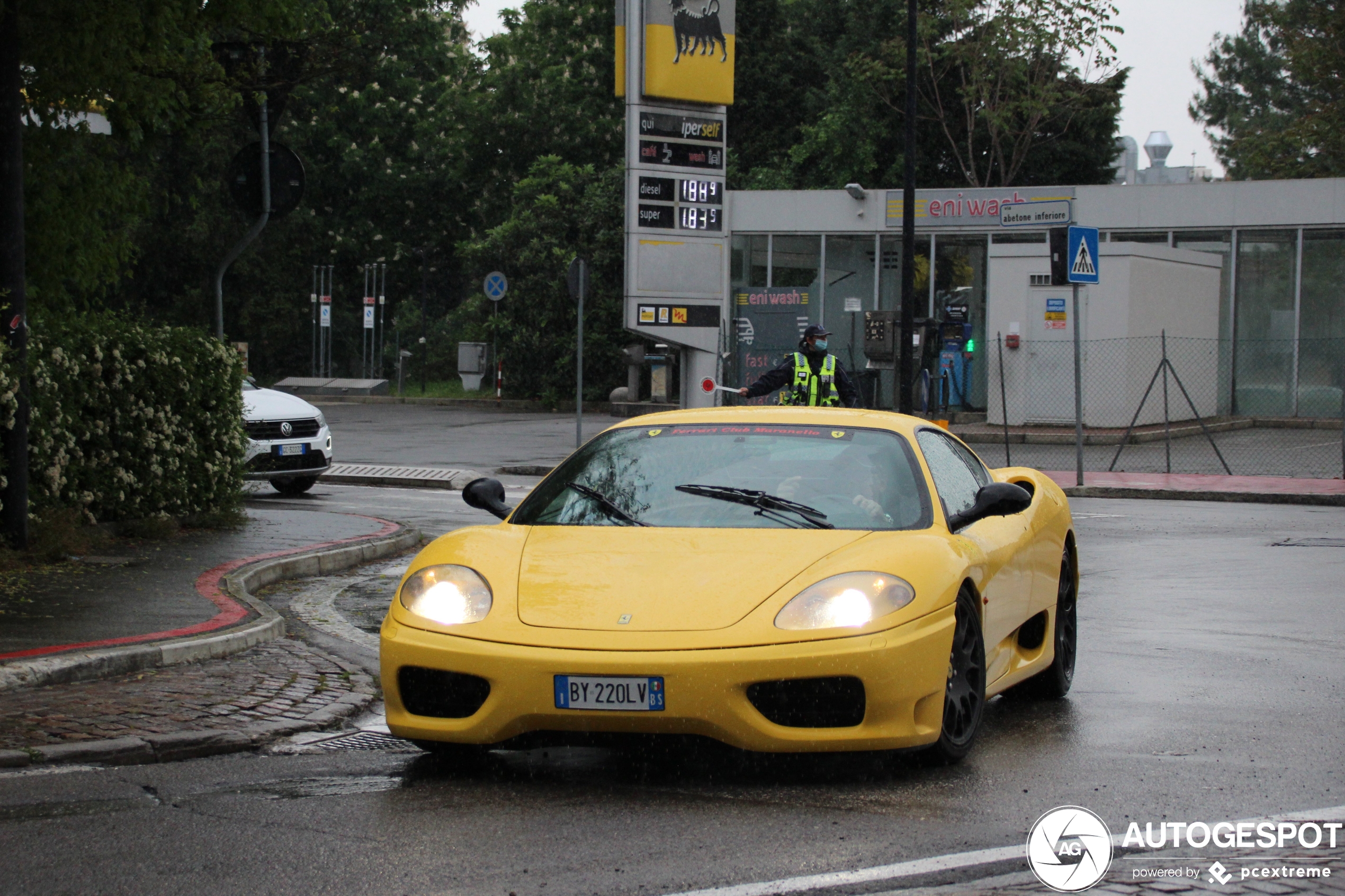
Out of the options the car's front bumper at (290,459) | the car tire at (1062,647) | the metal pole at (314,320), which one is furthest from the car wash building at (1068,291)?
the car tire at (1062,647)

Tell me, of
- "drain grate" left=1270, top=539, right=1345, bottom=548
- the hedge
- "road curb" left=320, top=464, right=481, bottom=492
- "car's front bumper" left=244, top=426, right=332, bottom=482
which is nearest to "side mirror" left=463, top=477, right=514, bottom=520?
the hedge

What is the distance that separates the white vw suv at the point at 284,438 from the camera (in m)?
17.8

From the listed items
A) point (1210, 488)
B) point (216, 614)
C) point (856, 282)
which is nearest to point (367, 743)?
point (216, 614)

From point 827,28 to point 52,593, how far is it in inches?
1844

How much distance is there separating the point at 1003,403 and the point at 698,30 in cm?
727

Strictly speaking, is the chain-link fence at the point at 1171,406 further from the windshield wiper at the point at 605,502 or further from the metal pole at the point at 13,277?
the windshield wiper at the point at 605,502

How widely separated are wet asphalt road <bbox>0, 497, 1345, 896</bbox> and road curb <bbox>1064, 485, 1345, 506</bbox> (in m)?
12.6

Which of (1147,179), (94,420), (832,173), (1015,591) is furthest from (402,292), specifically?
(1015,591)

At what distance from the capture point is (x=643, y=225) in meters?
23.7

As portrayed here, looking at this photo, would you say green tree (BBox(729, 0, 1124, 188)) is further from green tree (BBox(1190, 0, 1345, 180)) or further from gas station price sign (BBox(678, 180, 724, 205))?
gas station price sign (BBox(678, 180, 724, 205))

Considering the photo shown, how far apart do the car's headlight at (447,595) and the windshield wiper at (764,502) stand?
1.02 metres

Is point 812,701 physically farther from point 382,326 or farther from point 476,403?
point 382,326

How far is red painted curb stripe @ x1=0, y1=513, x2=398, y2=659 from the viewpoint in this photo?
7.53 m

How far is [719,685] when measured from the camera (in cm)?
509
